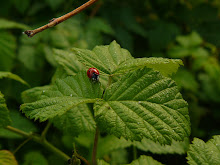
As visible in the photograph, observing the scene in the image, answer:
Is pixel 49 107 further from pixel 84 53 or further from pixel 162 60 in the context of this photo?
pixel 162 60

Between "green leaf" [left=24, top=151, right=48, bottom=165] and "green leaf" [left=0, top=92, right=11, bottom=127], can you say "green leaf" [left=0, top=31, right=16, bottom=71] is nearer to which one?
"green leaf" [left=24, top=151, right=48, bottom=165]

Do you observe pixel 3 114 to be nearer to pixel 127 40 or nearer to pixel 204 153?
pixel 204 153

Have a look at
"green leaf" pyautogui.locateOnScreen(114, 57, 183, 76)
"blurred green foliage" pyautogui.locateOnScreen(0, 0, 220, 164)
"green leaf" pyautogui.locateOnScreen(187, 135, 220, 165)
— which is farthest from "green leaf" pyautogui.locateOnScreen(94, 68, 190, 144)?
"blurred green foliage" pyautogui.locateOnScreen(0, 0, 220, 164)

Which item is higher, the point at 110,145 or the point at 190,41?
the point at 190,41

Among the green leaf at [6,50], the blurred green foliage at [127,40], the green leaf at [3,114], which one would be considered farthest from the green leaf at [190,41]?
the green leaf at [3,114]

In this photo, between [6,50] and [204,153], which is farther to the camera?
[6,50]

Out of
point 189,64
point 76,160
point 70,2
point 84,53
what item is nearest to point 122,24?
point 70,2

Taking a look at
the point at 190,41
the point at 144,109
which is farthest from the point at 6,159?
the point at 190,41
